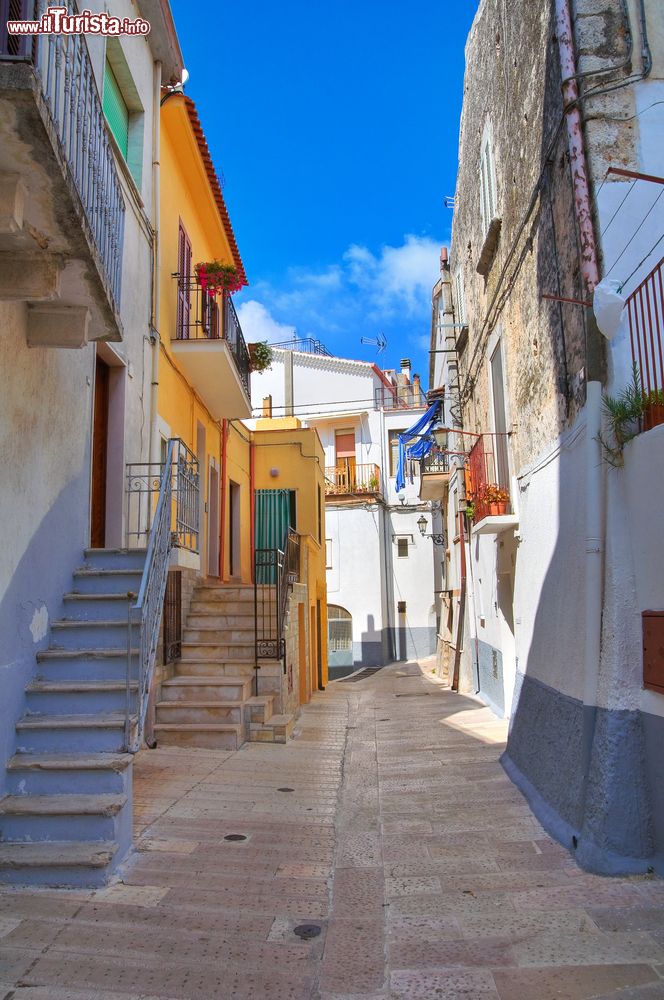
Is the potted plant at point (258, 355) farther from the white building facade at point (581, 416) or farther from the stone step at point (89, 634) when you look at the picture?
the stone step at point (89, 634)

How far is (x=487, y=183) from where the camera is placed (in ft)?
33.3

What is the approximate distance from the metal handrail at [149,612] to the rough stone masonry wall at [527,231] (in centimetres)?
361

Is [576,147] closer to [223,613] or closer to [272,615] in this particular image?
[272,615]

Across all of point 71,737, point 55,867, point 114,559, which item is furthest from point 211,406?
point 55,867

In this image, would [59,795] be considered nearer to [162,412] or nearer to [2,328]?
[2,328]

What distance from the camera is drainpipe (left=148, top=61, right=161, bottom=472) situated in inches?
377

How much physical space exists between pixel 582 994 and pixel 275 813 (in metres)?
3.21

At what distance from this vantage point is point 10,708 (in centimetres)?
484

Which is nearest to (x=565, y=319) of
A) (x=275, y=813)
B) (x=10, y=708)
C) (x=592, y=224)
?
(x=592, y=224)

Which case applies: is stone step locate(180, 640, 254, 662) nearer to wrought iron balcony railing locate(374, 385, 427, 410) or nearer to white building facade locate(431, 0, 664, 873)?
white building facade locate(431, 0, 664, 873)

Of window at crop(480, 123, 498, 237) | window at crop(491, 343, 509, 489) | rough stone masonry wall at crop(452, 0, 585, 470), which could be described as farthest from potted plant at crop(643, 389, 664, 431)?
window at crop(480, 123, 498, 237)

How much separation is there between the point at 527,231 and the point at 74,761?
6.63 m

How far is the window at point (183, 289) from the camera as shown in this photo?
1107 cm

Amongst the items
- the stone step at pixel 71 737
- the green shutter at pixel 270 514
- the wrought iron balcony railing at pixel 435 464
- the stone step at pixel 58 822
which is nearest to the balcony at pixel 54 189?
the stone step at pixel 71 737
